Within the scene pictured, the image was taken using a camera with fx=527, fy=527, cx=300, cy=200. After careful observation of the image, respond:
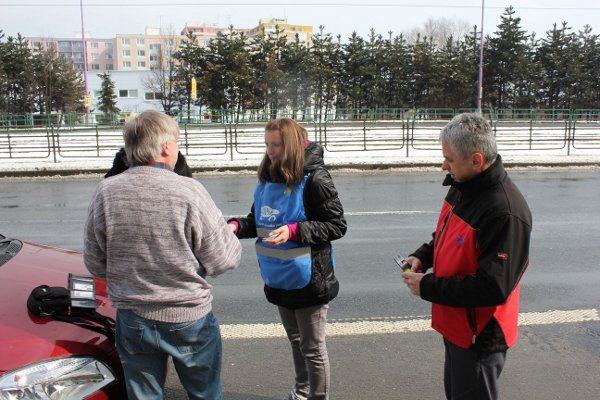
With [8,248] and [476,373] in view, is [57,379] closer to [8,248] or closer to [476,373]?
[8,248]

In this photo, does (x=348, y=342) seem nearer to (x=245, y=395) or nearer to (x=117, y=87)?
(x=245, y=395)

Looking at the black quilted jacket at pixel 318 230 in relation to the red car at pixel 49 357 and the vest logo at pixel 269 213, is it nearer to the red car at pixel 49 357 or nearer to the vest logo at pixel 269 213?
the vest logo at pixel 269 213

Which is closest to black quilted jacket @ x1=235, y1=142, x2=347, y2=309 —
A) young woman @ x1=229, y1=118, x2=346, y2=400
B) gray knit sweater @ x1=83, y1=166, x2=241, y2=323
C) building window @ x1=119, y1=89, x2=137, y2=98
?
young woman @ x1=229, y1=118, x2=346, y2=400

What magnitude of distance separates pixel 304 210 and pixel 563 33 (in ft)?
204

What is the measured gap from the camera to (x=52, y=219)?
897 cm

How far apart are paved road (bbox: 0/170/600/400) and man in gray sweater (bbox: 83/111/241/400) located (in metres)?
1.16

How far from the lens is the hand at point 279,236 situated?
265 cm

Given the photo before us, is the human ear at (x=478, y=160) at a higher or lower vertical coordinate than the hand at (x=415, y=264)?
higher

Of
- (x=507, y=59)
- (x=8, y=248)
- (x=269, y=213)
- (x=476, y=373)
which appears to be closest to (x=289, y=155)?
(x=269, y=213)

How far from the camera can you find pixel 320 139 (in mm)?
22297

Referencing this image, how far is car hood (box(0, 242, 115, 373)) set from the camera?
2.10m

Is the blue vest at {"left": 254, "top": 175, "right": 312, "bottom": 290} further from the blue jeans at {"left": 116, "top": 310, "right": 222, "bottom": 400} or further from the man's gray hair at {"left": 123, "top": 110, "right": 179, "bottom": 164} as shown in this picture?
the man's gray hair at {"left": 123, "top": 110, "right": 179, "bottom": 164}

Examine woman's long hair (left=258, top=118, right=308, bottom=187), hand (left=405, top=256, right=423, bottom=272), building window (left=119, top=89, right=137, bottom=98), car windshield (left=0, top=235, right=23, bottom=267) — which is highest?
building window (left=119, top=89, right=137, bottom=98)

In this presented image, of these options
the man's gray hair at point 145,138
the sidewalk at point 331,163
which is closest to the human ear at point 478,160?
the man's gray hair at point 145,138
